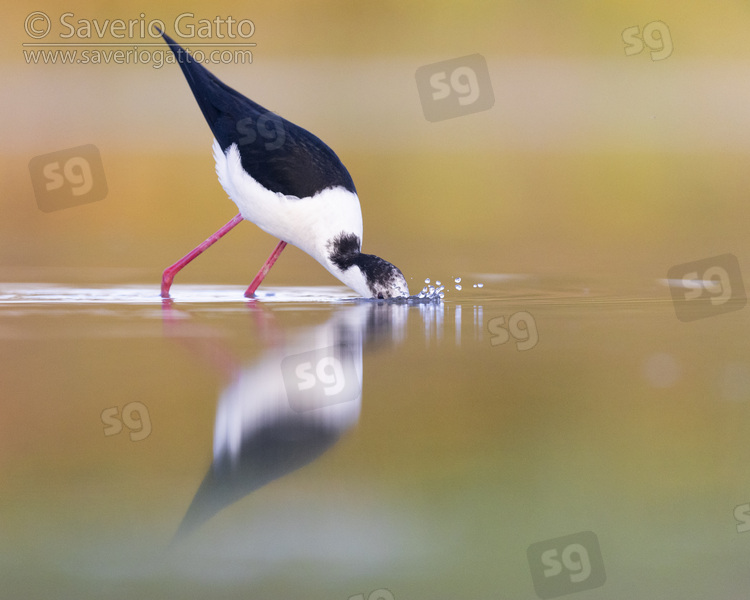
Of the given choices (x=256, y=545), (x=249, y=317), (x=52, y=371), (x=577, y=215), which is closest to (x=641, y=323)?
(x=249, y=317)

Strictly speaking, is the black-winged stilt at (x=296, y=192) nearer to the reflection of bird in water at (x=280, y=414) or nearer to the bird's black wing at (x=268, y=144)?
the bird's black wing at (x=268, y=144)

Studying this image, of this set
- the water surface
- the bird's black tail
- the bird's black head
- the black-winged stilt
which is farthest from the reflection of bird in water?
the bird's black tail

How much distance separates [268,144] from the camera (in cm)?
435

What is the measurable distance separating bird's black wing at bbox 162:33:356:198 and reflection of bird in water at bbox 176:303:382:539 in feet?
3.60

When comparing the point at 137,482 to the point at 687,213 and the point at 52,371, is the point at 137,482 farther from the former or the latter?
the point at 687,213

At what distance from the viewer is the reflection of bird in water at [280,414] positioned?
1.92 meters

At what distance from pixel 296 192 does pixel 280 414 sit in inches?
78.8

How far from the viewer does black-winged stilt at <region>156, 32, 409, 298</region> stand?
14.0ft

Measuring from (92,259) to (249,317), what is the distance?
2.40 meters

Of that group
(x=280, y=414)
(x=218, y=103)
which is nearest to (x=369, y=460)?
(x=280, y=414)

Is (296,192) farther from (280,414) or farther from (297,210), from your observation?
(280,414)

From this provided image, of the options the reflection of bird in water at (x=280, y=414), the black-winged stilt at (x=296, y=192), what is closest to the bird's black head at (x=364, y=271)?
the black-winged stilt at (x=296, y=192)

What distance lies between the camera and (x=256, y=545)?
169 cm

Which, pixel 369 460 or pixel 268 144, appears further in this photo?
pixel 268 144
